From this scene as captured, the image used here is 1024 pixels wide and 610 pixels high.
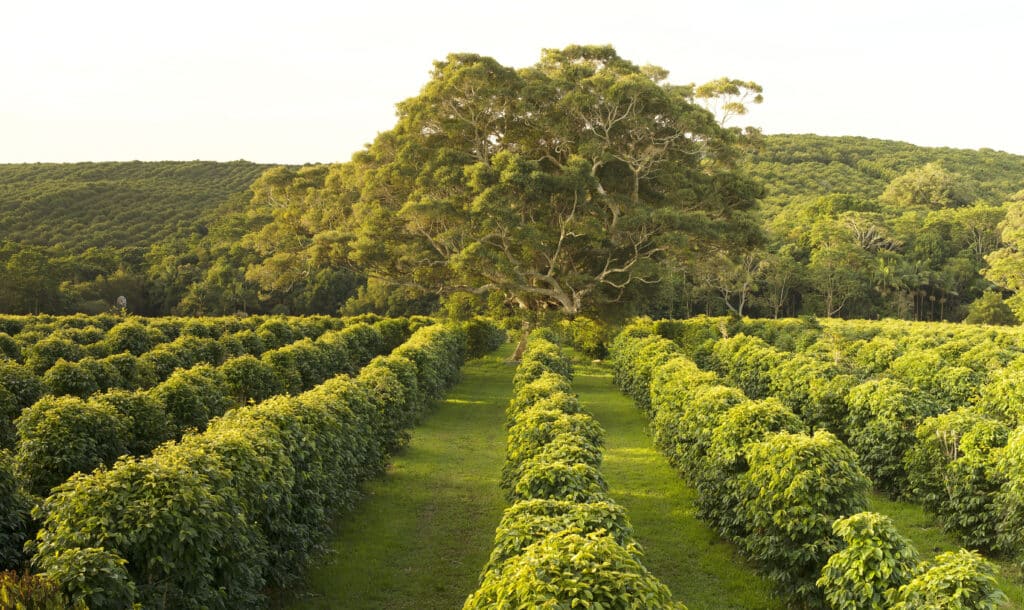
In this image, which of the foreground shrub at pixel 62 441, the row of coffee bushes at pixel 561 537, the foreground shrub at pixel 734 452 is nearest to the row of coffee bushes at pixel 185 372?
the foreground shrub at pixel 62 441

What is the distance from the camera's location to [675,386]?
1335cm

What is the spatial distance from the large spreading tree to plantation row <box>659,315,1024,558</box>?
13160 mm

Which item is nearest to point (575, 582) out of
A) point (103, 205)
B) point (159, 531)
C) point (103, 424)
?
point (159, 531)

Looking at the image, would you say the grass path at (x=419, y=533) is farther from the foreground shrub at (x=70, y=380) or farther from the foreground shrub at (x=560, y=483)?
the foreground shrub at (x=70, y=380)

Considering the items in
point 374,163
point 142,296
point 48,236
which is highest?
point 374,163

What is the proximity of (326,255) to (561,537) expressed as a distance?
29.7 metres

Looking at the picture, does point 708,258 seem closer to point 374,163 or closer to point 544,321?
point 544,321

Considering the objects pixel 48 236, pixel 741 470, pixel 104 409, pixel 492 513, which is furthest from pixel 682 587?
pixel 48 236

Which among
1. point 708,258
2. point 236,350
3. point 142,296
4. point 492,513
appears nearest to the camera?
point 492,513

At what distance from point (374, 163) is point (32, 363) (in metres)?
20.2

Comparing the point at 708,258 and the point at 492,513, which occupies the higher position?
the point at 708,258

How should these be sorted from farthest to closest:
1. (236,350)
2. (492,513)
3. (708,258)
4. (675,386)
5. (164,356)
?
(708,258) < (236,350) < (164,356) < (675,386) < (492,513)

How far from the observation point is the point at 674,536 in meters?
9.88

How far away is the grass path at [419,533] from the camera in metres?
7.93
